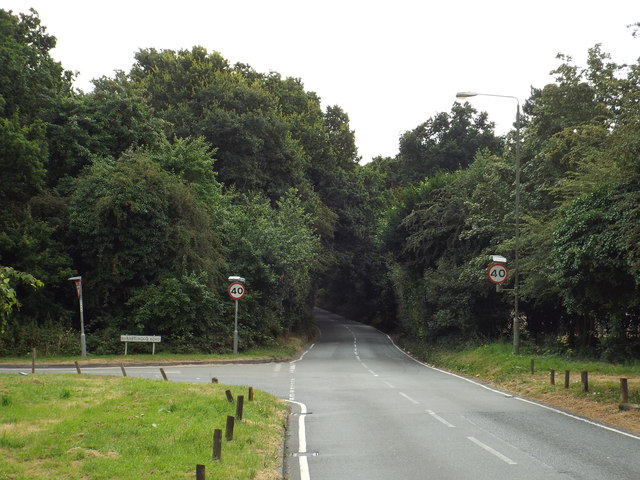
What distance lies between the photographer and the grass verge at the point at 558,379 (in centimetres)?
1427

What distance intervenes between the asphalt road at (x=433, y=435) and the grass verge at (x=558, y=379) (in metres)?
0.72

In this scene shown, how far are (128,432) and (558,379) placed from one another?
44.5ft

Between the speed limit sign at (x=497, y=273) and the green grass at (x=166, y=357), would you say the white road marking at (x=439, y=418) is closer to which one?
the speed limit sign at (x=497, y=273)

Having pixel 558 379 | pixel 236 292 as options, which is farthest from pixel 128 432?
pixel 236 292

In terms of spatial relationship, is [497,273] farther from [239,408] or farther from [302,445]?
[239,408]

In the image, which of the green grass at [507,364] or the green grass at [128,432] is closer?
the green grass at [128,432]

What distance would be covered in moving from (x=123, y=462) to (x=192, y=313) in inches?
853

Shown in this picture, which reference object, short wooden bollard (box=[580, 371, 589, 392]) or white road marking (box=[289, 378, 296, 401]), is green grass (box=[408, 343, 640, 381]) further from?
white road marking (box=[289, 378, 296, 401])

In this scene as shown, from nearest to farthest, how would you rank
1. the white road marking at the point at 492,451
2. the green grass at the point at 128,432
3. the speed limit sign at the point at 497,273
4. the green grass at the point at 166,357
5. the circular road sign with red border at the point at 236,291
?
the green grass at the point at 128,432
the white road marking at the point at 492,451
the speed limit sign at the point at 497,273
the green grass at the point at 166,357
the circular road sign with red border at the point at 236,291

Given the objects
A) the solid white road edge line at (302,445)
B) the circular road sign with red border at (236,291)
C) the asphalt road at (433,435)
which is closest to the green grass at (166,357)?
the circular road sign with red border at (236,291)

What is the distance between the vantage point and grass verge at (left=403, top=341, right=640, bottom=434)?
14.3 metres

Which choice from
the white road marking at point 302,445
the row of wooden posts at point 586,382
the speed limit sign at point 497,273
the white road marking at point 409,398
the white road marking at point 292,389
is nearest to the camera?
the white road marking at point 302,445

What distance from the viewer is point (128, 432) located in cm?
1007

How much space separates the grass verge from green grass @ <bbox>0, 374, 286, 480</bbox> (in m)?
6.91
